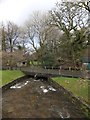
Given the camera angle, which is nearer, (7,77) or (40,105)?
(40,105)

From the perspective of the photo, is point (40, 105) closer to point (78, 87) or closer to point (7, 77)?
point (78, 87)

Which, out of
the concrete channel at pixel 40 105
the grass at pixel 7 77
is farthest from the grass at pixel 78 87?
the grass at pixel 7 77

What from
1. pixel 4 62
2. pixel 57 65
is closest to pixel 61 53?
pixel 57 65

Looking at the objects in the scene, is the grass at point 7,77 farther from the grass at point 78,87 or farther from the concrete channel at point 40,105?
the grass at point 78,87

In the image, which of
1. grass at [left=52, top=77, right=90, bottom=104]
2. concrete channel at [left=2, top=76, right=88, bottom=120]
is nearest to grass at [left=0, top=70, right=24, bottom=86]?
Result: concrete channel at [left=2, top=76, right=88, bottom=120]

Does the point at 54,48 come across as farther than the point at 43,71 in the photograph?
Yes

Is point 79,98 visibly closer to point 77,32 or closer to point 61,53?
point 77,32

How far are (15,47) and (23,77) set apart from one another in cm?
2175

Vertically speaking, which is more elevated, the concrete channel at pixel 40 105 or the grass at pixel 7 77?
the grass at pixel 7 77

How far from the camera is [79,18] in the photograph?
1264 inches

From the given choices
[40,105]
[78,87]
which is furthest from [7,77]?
[40,105]

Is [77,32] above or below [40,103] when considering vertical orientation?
above

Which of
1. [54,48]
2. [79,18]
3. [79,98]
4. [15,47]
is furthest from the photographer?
[15,47]

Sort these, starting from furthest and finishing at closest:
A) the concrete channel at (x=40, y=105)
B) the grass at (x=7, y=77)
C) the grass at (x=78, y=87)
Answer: the grass at (x=7, y=77)
the grass at (x=78, y=87)
the concrete channel at (x=40, y=105)
